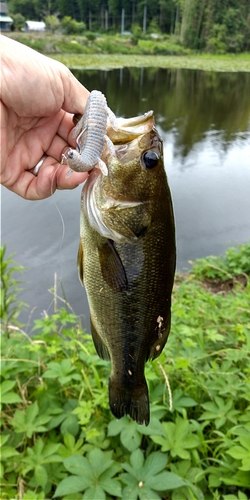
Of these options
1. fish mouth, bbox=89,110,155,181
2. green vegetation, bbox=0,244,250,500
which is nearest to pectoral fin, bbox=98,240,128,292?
fish mouth, bbox=89,110,155,181

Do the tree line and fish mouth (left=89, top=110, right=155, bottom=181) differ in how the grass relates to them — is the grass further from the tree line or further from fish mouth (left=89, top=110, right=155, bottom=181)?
fish mouth (left=89, top=110, right=155, bottom=181)

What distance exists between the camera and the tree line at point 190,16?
123 feet

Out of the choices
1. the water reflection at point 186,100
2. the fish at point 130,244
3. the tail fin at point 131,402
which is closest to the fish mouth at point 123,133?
the fish at point 130,244

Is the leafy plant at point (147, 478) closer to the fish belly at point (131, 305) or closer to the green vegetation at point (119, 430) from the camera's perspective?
the green vegetation at point (119, 430)

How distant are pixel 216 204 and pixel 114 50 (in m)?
32.7

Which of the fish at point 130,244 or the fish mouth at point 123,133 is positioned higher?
the fish mouth at point 123,133

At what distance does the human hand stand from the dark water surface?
280 mm

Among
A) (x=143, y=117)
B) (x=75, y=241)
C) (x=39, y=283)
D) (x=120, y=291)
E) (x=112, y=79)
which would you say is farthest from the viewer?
(x=112, y=79)

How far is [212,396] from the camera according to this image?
237 centimetres

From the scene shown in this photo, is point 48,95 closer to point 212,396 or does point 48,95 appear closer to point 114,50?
point 212,396

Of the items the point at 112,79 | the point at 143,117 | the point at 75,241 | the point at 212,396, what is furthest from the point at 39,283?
the point at 112,79

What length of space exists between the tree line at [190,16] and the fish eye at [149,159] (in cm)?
3978

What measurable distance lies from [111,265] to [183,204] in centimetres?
601

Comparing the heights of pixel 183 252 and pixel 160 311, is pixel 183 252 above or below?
below
